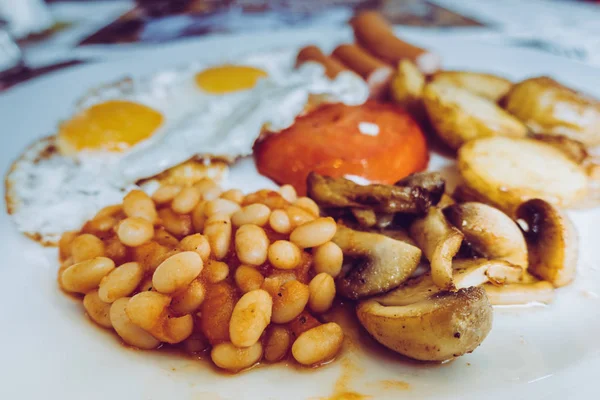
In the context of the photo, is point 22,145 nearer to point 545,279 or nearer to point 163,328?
point 163,328

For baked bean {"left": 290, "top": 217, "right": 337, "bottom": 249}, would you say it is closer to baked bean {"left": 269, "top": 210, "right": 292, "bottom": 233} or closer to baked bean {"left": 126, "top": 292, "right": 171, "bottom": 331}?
baked bean {"left": 269, "top": 210, "right": 292, "bottom": 233}

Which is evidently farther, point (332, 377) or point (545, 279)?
point (545, 279)

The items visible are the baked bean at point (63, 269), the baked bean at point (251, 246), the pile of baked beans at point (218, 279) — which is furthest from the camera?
the baked bean at point (63, 269)

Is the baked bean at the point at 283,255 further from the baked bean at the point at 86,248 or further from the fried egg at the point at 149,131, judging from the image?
the fried egg at the point at 149,131

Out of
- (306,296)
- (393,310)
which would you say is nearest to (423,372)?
(393,310)

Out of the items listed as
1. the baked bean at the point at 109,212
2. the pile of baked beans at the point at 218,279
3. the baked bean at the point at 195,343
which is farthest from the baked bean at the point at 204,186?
the baked bean at the point at 195,343
